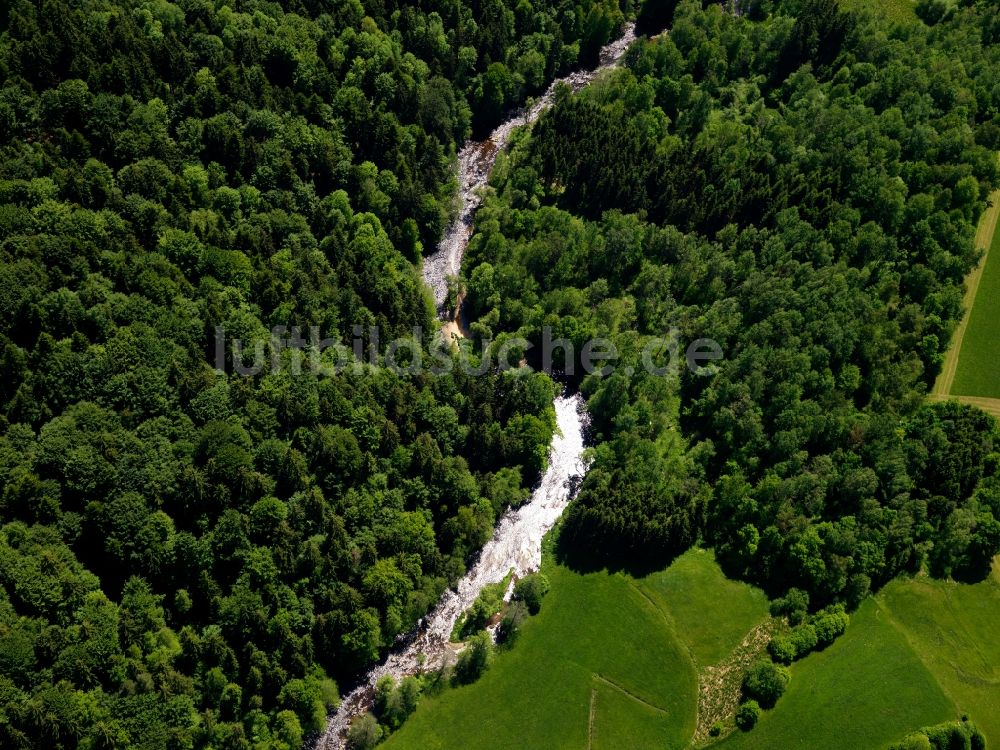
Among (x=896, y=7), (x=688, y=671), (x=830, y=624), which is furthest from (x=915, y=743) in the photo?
(x=896, y=7)

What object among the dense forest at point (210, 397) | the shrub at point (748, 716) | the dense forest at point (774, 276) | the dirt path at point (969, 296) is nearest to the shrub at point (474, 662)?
the dense forest at point (210, 397)

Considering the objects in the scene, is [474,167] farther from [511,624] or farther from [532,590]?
[511,624]

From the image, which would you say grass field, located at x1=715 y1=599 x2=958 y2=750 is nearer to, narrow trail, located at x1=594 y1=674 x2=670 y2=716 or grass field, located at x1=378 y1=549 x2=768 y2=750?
narrow trail, located at x1=594 y1=674 x2=670 y2=716

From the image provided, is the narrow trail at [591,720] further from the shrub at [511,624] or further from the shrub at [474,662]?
the shrub at [474,662]

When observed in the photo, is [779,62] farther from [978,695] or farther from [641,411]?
[978,695]

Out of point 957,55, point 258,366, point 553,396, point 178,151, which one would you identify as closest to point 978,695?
point 553,396

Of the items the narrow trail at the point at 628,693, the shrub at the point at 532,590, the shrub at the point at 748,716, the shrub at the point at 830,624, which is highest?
the shrub at the point at 830,624
